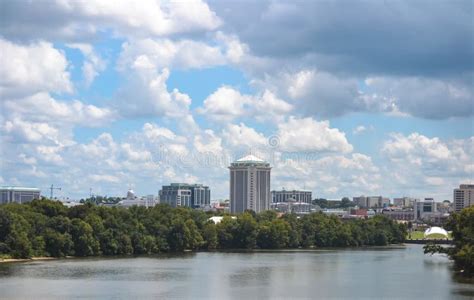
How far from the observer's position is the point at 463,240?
84.8 m

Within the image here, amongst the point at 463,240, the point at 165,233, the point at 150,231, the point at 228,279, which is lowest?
the point at 228,279

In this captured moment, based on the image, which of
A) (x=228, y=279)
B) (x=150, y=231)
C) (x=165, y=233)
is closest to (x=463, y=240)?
(x=228, y=279)

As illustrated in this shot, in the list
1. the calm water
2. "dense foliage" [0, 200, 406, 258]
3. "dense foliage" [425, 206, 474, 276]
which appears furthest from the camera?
"dense foliage" [0, 200, 406, 258]

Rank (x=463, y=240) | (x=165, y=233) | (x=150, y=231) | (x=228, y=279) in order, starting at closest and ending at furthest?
(x=228, y=279), (x=463, y=240), (x=150, y=231), (x=165, y=233)

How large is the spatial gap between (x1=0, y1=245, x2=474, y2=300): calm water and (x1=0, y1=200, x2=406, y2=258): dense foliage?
6.29 m

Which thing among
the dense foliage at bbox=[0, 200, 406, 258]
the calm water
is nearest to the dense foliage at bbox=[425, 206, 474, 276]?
the calm water

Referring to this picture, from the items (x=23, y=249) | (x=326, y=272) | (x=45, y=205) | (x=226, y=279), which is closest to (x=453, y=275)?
(x=326, y=272)

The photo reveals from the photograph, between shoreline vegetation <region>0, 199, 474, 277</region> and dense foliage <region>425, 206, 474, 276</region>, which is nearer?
dense foliage <region>425, 206, 474, 276</region>

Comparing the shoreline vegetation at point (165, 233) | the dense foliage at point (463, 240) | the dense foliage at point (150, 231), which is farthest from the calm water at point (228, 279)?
the dense foliage at point (150, 231)

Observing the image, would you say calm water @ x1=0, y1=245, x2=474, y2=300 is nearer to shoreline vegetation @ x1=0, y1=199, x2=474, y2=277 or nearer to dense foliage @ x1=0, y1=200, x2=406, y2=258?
shoreline vegetation @ x1=0, y1=199, x2=474, y2=277

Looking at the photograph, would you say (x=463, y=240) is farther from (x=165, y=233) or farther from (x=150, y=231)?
(x=150, y=231)

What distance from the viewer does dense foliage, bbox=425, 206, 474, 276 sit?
254 feet

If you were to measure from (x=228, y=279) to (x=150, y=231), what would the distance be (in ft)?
160

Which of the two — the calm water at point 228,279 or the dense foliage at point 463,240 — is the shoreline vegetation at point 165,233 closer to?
the dense foliage at point 463,240
